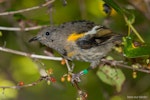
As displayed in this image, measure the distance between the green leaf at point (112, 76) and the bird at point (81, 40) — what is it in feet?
0.35

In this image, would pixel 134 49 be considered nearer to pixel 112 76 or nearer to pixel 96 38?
pixel 112 76

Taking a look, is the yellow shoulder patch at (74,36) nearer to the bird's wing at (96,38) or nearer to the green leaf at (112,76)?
the bird's wing at (96,38)

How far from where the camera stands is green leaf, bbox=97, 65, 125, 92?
14.3 feet

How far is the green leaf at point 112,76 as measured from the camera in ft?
14.3

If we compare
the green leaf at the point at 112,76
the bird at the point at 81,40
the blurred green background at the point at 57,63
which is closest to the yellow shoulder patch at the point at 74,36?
the bird at the point at 81,40

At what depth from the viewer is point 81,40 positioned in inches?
177

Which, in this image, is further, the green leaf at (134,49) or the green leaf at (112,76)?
the green leaf at (112,76)

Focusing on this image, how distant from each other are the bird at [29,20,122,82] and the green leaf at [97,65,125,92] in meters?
0.11

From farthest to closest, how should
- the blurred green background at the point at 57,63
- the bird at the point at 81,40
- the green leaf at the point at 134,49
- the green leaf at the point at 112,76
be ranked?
the blurred green background at the point at 57,63
the bird at the point at 81,40
the green leaf at the point at 112,76
the green leaf at the point at 134,49

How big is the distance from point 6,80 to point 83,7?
54.7 inches

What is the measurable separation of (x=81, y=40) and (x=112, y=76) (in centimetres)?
51

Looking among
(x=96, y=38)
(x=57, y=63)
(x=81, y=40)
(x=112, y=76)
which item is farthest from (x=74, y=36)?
(x=57, y=63)

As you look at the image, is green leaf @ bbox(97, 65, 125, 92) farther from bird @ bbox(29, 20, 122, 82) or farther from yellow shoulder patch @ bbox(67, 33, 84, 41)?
yellow shoulder patch @ bbox(67, 33, 84, 41)

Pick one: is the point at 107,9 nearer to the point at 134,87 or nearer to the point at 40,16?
the point at 40,16
